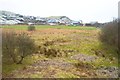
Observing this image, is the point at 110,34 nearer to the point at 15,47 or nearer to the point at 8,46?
the point at 15,47

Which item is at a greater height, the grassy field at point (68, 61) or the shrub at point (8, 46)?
the shrub at point (8, 46)

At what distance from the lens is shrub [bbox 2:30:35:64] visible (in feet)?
130

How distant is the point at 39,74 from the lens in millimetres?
34188

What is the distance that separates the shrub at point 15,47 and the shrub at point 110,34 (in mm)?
16746

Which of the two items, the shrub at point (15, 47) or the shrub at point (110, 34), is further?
the shrub at point (110, 34)

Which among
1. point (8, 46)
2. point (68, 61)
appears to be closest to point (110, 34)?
point (68, 61)

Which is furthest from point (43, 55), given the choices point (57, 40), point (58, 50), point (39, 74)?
point (57, 40)

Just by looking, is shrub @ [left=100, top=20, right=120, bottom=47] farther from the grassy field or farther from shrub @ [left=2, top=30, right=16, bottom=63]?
shrub @ [left=2, top=30, right=16, bottom=63]

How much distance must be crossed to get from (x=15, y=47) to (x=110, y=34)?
20.2 m

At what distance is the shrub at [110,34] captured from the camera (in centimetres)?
5194

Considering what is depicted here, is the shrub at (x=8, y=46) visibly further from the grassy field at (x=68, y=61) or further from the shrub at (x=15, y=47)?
the grassy field at (x=68, y=61)

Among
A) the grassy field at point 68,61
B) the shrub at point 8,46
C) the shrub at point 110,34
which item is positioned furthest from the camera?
the shrub at point 110,34

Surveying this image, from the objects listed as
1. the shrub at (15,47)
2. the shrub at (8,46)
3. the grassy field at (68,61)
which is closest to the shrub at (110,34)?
the grassy field at (68,61)

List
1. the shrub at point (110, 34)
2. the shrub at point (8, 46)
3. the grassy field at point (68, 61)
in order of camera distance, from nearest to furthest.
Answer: the grassy field at point (68, 61), the shrub at point (8, 46), the shrub at point (110, 34)
